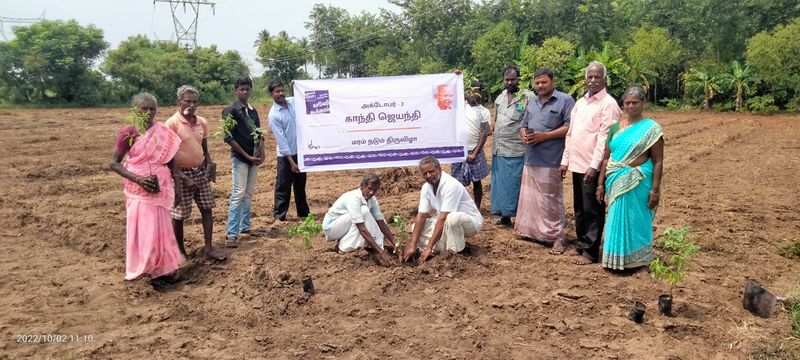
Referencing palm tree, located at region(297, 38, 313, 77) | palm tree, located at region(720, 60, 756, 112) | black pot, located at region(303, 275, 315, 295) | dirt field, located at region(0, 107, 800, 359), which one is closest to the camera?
dirt field, located at region(0, 107, 800, 359)

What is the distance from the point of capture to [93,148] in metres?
14.3

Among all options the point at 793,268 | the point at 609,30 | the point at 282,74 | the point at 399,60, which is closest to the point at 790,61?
the point at 609,30

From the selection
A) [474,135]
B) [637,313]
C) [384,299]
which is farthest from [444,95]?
[637,313]

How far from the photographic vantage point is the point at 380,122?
665cm

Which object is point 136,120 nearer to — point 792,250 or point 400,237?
point 400,237

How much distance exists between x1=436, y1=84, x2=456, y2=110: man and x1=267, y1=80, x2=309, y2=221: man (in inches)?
67.1

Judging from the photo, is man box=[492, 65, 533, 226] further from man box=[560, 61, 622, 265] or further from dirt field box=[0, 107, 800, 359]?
man box=[560, 61, 622, 265]

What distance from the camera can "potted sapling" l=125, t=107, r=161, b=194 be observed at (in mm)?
4781

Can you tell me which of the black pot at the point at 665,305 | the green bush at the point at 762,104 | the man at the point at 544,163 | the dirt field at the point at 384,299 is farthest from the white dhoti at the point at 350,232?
the green bush at the point at 762,104

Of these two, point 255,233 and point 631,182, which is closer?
point 631,182

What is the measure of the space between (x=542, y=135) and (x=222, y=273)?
10.9 feet

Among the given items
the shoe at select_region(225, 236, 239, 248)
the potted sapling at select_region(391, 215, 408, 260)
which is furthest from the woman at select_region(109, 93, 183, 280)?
the potted sapling at select_region(391, 215, 408, 260)

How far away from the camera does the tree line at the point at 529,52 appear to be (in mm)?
23797
